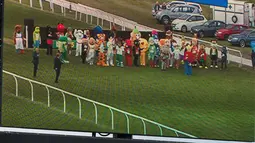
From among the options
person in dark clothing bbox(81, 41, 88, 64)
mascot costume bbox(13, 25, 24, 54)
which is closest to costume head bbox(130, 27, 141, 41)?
person in dark clothing bbox(81, 41, 88, 64)

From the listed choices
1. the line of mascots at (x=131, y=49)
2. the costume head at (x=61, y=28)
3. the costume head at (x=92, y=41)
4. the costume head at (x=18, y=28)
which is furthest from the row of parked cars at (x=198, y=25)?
the costume head at (x=18, y=28)

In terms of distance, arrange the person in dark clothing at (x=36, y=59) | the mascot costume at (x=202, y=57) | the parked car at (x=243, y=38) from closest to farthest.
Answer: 1. the parked car at (x=243, y=38)
2. the mascot costume at (x=202, y=57)
3. the person in dark clothing at (x=36, y=59)

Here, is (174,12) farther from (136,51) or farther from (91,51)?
(91,51)

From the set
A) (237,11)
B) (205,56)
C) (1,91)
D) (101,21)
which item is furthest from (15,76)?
(237,11)

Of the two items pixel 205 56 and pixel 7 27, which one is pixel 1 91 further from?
pixel 205 56

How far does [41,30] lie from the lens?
6309mm

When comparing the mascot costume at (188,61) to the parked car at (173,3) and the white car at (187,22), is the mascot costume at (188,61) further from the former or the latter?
the parked car at (173,3)

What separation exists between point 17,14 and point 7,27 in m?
0.17

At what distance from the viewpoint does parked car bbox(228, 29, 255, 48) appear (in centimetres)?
598

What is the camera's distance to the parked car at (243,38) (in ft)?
19.6

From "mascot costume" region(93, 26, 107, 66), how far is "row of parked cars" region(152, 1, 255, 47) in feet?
1.84

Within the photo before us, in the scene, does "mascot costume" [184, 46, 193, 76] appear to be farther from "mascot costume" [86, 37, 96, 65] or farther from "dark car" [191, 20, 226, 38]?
"mascot costume" [86, 37, 96, 65]

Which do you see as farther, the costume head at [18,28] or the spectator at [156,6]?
the costume head at [18,28]

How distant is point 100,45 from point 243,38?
1.41 meters
